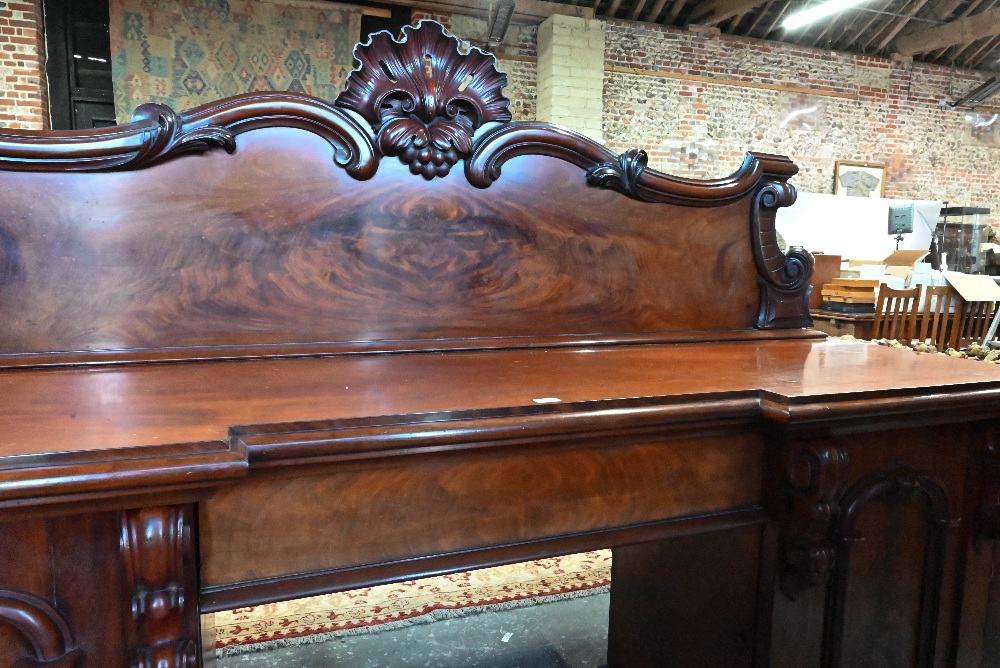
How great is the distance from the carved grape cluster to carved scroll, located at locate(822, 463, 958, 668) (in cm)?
95

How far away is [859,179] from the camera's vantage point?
28.5ft

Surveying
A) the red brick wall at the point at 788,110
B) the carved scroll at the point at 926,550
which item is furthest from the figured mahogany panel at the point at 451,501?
the red brick wall at the point at 788,110

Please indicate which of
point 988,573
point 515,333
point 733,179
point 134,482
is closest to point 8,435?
point 134,482

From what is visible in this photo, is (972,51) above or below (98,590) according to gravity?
above

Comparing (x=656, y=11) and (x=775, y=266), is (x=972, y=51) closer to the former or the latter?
(x=656, y=11)

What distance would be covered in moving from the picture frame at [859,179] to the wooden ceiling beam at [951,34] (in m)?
1.49

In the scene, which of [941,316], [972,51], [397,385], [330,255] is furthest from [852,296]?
[972,51]

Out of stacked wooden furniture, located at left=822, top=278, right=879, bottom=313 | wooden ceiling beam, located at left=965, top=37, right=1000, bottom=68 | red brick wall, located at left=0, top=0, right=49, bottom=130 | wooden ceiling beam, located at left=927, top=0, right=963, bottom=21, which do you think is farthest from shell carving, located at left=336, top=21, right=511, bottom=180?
wooden ceiling beam, located at left=965, top=37, right=1000, bottom=68

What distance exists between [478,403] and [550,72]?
6.75 metres

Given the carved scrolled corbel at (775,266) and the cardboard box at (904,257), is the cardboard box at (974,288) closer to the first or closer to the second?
the cardboard box at (904,257)

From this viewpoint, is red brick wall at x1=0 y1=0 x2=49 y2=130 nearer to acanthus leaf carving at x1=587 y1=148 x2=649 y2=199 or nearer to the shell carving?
the shell carving

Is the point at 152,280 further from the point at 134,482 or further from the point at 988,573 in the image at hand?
the point at 988,573

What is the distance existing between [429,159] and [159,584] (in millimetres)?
900

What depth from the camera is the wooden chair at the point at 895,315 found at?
4.09 m
